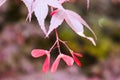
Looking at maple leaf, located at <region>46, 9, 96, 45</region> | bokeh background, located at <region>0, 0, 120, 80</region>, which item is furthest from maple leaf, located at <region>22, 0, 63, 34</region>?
bokeh background, located at <region>0, 0, 120, 80</region>

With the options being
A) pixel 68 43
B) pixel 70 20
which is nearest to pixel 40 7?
pixel 70 20

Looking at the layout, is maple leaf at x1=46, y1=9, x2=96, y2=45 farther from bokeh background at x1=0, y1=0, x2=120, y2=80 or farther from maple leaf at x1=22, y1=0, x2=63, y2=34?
bokeh background at x1=0, y1=0, x2=120, y2=80

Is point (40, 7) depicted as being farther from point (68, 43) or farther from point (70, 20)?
point (68, 43)

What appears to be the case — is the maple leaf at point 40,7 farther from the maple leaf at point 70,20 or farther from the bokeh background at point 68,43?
the bokeh background at point 68,43

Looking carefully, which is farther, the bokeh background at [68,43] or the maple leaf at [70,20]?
the bokeh background at [68,43]

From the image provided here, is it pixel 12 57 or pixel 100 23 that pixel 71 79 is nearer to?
pixel 12 57

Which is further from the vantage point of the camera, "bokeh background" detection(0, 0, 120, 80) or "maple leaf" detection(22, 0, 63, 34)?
"bokeh background" detection(0, 0, 120, 80)

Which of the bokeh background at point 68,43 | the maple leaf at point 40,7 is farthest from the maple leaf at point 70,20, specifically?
the bokeh background at point 68,43
